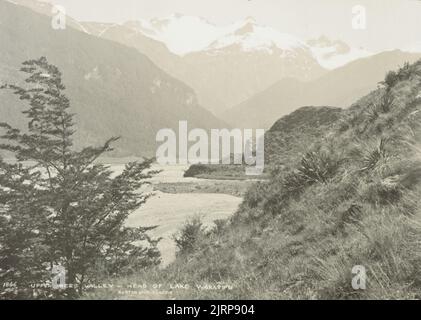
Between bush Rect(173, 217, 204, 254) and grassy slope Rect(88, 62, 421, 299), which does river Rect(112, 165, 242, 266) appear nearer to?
bush Rect(173, 217, 204, 254)

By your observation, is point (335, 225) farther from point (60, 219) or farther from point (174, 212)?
point (174, 212)

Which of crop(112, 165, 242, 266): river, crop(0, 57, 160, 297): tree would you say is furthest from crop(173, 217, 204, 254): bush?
crop(112, 165, 242, 266): river

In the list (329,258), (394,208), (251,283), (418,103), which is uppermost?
(418,103)

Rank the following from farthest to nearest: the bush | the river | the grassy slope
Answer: the river < the bush < the grassy slope

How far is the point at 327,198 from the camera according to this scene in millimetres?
9875

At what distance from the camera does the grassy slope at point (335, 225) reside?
5.97m

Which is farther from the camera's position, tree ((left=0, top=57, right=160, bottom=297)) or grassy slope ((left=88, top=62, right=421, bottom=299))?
tree ((left=0, top=57, right=160, bottom=297))

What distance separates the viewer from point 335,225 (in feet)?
27.4

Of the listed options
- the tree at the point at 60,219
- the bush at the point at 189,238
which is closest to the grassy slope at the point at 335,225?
the bush at the point at 189,238

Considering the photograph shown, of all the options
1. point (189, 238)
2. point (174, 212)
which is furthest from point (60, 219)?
point (174, 212)

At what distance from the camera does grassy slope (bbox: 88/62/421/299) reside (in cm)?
597
